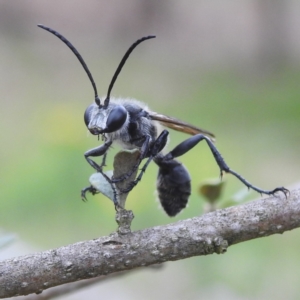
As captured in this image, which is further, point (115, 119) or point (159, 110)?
point (159, 110)

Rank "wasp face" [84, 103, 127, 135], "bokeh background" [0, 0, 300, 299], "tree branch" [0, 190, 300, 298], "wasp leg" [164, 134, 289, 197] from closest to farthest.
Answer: "tree branch" [0, 190, 300, 298] < "wasp face" [84, 103, 127, 135] < "wasp leg" [164, 134, 289, 197] < "bokeh background" [0, 0, 300, 299]

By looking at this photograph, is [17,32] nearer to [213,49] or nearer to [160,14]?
[160,14]

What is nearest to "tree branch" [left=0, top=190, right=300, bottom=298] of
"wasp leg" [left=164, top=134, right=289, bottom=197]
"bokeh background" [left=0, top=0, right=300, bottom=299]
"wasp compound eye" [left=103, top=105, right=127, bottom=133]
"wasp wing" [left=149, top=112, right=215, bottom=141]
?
"bokeh background" [left=0, top=0, right=300, bottom=299]

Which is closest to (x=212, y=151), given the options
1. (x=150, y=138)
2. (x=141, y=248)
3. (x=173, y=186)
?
(x=150, y=138)

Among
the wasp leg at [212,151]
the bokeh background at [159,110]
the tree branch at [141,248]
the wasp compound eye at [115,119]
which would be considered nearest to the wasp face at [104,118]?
the wasp compound eye at [115,119]

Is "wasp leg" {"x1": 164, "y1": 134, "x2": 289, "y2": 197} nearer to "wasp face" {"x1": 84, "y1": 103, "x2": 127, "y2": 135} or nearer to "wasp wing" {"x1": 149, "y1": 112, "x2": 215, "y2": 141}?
"wasp wing" {"x1": 149, "y1": 112, "x2": 215, "y2": 141}

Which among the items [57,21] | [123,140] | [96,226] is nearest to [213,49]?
[57,21]

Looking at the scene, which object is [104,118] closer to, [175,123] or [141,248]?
[175,123]
